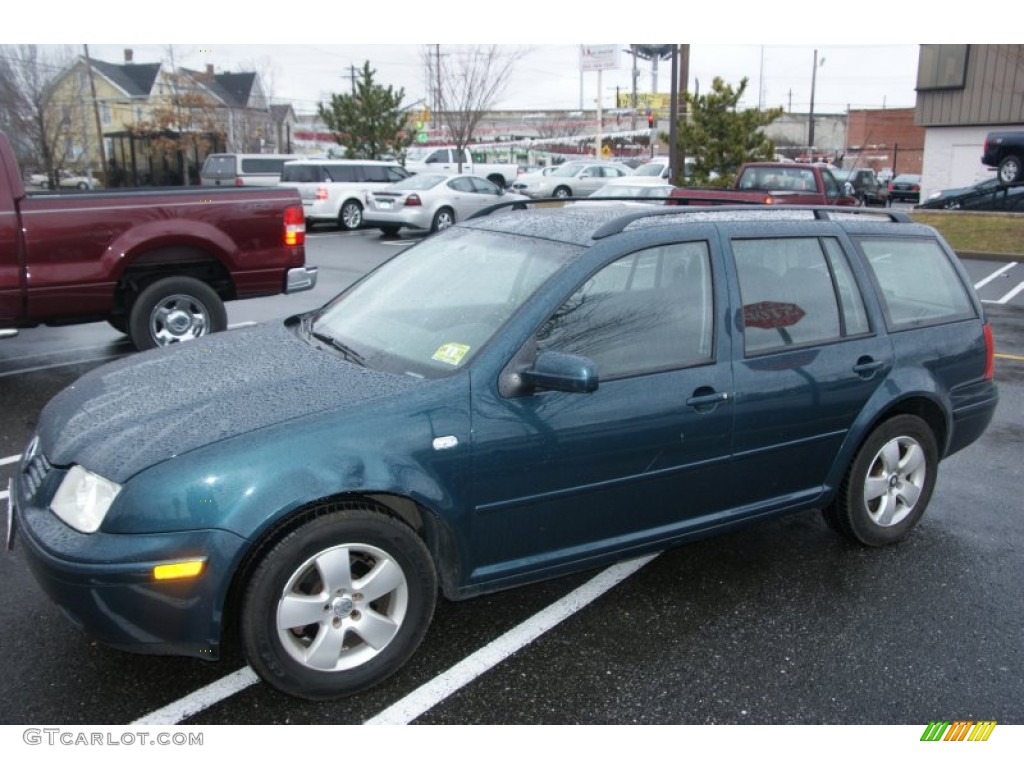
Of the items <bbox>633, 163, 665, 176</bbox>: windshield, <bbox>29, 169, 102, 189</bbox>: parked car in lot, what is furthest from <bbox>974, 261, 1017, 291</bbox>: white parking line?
<bbox>29, 169, 102, 189</bbox>: parked car in lot

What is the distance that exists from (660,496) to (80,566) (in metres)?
2.12

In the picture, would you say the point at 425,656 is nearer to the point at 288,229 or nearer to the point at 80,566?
the point at 80,566

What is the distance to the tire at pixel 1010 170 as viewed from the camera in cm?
2116

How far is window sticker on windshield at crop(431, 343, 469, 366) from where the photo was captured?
3336 millimetres

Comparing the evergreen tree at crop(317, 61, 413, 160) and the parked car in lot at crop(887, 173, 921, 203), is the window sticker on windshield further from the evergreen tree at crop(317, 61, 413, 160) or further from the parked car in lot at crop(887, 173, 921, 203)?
the parked car in lot at crop(887, 173, 921, 203)

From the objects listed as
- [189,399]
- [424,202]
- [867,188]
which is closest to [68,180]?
[424,202]

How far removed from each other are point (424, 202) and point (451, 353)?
1695 centimetres

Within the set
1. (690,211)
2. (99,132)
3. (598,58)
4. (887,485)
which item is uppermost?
(598,58)

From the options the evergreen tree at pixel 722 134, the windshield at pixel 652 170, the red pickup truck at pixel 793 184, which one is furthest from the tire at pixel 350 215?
the windshield at pixel 652 170

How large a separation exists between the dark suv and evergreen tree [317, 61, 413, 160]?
Answer: 30.7 metres

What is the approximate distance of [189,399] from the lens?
3.24 metres

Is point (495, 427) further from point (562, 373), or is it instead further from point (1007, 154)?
point (1007, 154)

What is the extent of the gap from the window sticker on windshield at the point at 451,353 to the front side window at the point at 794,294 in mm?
1226
